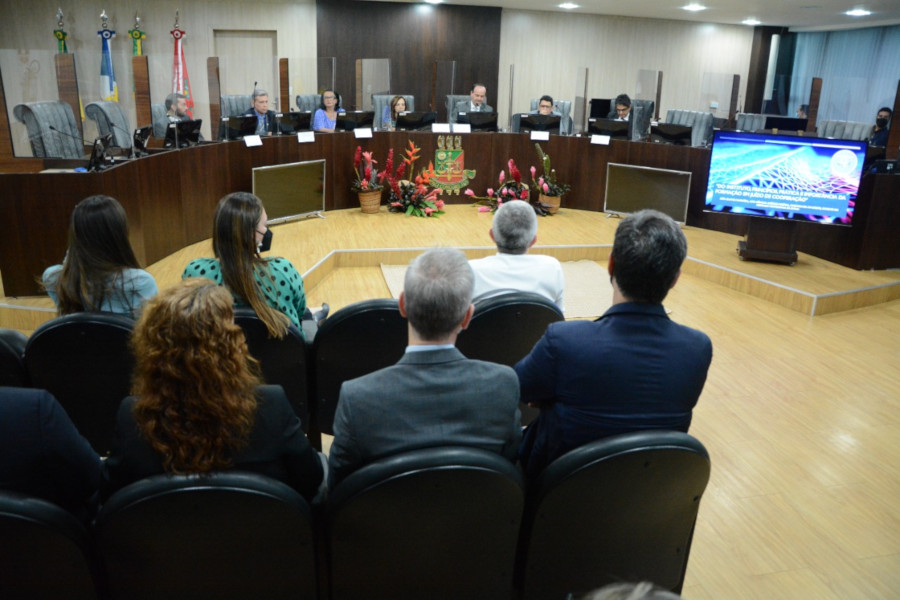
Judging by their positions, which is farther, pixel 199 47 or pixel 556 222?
pixel 199 47

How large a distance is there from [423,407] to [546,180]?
601 centimetres

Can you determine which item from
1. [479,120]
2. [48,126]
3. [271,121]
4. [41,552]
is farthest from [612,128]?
[41,552]

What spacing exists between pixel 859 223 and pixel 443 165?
3.79 meters

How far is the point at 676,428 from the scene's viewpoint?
169cm

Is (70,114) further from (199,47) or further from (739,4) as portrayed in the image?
(739,4)

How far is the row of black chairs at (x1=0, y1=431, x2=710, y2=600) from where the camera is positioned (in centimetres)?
128

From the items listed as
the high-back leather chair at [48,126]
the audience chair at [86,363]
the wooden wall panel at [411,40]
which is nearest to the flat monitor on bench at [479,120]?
the high-back leather chair at [48,126]

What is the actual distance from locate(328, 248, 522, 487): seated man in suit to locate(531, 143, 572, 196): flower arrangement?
18.8ft

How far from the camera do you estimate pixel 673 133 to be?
6.73 meters

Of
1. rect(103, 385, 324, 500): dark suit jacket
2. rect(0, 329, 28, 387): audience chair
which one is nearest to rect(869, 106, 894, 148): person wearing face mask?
rect(103, 385, 324, 500): dark suit jacket

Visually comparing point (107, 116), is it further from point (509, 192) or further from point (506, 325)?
point (506, 325)

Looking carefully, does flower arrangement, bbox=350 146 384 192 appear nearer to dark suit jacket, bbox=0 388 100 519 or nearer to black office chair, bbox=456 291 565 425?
black office chair, bbox=456 291 565 425

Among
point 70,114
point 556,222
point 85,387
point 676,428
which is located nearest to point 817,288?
point 556,222

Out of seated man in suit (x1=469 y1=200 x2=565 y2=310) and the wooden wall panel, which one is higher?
the wooden wall panel
